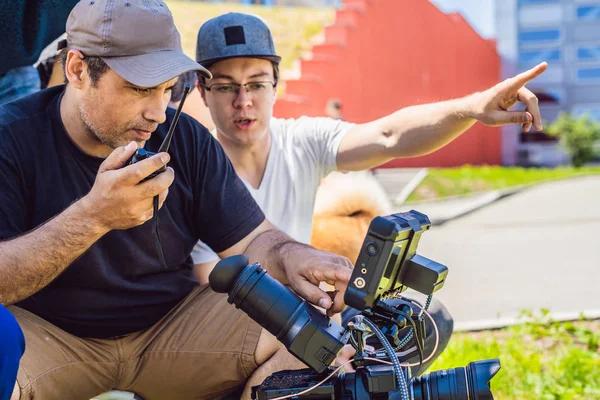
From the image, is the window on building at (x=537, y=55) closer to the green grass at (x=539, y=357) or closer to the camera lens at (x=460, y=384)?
the green grass at (x=539, y=357)

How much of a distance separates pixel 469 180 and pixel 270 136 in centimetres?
1516

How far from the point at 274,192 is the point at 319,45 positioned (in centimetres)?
1202

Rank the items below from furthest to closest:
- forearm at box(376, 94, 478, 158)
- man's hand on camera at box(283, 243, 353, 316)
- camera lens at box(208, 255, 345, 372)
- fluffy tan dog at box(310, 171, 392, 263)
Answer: fluffy tan dog at box(310, 171, 392, 263)
forearm at box(376, 94, 478, 158)
man's hand on camera at box(283, 243, 353, 316)
camera lens at box(208, 255, 345, 372)

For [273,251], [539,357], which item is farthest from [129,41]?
[539,357]

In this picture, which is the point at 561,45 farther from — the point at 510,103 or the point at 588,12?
the point at 510,103

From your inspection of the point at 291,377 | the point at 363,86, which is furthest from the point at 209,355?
the point at 363,86

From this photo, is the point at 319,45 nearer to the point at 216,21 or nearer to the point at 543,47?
the point at 216,21

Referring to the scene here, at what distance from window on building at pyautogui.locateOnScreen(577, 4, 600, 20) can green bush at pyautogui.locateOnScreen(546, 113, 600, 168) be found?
18.2 feet

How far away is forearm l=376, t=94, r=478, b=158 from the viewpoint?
2969 millimetres

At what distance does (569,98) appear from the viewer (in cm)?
3186

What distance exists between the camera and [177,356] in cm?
259

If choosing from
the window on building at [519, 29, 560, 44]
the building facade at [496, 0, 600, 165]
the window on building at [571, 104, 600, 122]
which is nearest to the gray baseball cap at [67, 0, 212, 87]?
the building facade at [496, 0, 600, 165]

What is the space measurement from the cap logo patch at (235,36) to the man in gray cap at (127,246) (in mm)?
706

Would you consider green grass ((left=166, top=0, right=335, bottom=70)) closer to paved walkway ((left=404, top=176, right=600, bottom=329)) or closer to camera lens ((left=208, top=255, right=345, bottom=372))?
paved walkway ((left=404, top=176, right=600, bottom=329))
